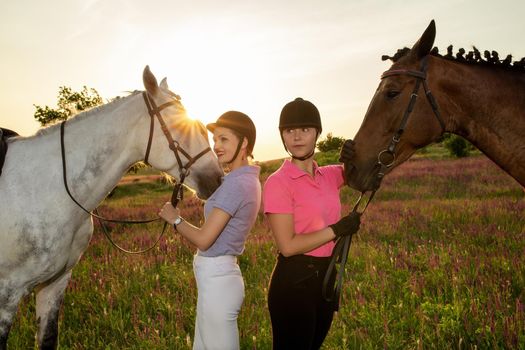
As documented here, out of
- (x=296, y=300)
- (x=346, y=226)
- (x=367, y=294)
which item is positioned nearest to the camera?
(x=346, y=226)

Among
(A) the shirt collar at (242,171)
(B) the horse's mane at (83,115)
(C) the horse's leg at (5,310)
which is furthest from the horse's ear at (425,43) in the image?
(C) the horse's leg at (5,310)

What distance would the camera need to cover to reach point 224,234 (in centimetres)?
248

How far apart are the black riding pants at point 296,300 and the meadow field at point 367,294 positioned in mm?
1111

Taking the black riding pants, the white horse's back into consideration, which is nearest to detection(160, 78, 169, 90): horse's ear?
the white horse's back

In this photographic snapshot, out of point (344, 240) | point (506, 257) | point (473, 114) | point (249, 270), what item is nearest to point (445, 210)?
point (506, 257)

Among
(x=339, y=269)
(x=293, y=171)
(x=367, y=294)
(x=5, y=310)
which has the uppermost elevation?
(x=293, y=171)

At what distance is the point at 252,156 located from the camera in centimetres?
280

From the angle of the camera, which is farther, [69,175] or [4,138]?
[4,138]

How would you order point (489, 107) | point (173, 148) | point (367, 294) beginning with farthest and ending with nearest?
point (367, 294) < point (173, 148) < point (489, 107)

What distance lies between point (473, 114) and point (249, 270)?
4.03 metres

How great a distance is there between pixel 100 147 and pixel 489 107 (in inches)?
126

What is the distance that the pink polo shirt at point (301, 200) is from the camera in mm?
2412

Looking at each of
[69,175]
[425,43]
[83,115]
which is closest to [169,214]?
[69,175]

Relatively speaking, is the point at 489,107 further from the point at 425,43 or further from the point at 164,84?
the point at 164,84
